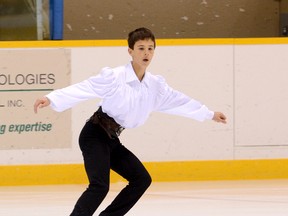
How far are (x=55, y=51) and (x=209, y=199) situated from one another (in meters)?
2.05

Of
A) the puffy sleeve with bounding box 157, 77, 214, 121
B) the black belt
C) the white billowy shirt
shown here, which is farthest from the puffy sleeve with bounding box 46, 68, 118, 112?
the puffy sleeve with bounding box 157, 77, 214, 121

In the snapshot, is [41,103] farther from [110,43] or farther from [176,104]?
[110,43]

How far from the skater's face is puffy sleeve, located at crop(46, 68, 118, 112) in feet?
0.53

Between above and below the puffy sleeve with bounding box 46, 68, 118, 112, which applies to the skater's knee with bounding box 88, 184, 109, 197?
below

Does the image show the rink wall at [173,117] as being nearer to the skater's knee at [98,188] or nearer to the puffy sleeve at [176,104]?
the puffy sleeve at [176,104]

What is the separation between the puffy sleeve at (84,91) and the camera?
4.44 meters

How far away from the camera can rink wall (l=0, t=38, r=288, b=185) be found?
301 inches

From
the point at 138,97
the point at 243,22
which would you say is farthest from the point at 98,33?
the point at 138,97

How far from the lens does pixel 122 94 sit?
15.1 ft

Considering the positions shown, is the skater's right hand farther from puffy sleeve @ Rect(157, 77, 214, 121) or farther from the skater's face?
puffy sleeve @ Rect(157, 77, 214, 121)

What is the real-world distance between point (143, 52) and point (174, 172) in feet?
Answer: 10.9

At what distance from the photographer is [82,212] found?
14.8 feet

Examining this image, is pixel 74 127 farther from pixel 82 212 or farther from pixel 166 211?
pixel 82 212

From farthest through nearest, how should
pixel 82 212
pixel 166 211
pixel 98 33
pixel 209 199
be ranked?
pixel 98 33, pixel 209 199, pixel 166 211, pixel 82 212
